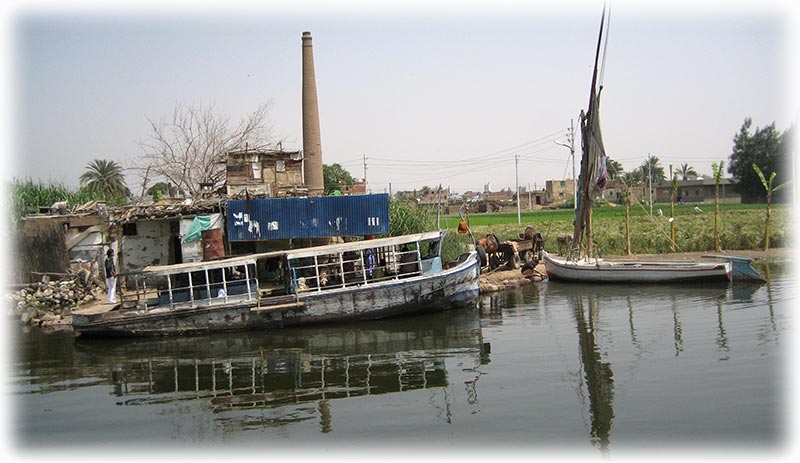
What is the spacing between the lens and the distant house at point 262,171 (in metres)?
26.5

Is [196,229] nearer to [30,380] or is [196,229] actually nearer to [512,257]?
[30,380]

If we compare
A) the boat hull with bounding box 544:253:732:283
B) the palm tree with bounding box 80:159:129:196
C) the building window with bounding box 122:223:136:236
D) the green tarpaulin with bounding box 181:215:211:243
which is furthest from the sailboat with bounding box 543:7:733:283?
the palm tree with bounding box 80:159:129:196

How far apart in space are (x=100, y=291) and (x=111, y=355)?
20.6 ft

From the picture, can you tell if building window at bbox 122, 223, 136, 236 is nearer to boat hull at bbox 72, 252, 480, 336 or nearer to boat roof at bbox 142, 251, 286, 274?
boat hull at bbox 72, 252, 480, 336

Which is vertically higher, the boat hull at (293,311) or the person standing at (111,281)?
the person standing at (111,281)

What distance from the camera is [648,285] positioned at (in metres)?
24.2

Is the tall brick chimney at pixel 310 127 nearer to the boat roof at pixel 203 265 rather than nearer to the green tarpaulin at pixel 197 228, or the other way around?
the green tarpaulin at pixel 197 228

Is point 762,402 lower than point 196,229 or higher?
lower

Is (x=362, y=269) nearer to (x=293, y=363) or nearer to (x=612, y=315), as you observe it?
(x=293, y=363)

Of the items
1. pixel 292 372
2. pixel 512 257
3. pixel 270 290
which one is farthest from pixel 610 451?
pixel 512 257

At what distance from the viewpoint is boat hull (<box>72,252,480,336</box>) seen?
18734 millimetres

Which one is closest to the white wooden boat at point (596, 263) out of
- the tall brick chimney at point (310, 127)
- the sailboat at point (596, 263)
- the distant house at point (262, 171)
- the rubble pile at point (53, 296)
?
the sailboat at point (596, 263)

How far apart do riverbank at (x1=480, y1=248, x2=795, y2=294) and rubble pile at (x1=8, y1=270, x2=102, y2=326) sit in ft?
45.5

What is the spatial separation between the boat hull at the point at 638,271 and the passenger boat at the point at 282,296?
6.46 meters
